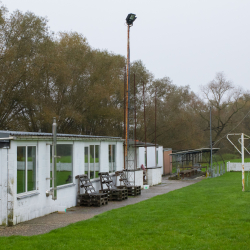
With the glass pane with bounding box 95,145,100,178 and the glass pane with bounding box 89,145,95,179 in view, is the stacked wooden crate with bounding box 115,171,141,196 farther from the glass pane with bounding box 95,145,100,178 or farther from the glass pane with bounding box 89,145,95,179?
the glass pane with bounding box 89,145,95,179

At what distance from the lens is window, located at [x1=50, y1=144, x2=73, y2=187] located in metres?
13.5

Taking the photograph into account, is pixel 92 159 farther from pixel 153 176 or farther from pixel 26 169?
pixel 153 176

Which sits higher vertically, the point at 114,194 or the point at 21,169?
the point at 21,169

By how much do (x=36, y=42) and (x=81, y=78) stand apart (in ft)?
20.1

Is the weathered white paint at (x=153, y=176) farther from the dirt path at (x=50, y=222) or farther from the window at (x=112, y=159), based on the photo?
the dirt path at (x=50, y=222)

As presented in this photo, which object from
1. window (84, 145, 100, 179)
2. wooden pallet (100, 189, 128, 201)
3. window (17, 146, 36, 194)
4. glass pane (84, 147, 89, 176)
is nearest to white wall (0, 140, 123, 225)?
window (17, 146, 36, 194)

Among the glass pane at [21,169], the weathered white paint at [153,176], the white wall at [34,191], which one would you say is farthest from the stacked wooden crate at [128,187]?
the glass pane at [21,169]

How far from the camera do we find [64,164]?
14055 millimetres

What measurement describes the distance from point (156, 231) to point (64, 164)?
6051 millimetres

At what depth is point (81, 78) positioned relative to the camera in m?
33.8

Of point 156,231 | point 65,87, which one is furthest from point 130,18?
point 156,231

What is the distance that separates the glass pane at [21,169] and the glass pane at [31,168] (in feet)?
0.94

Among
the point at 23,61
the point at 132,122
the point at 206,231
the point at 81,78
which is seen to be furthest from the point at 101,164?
the point at 132,122

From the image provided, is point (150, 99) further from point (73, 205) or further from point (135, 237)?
→ point (135, 237)
